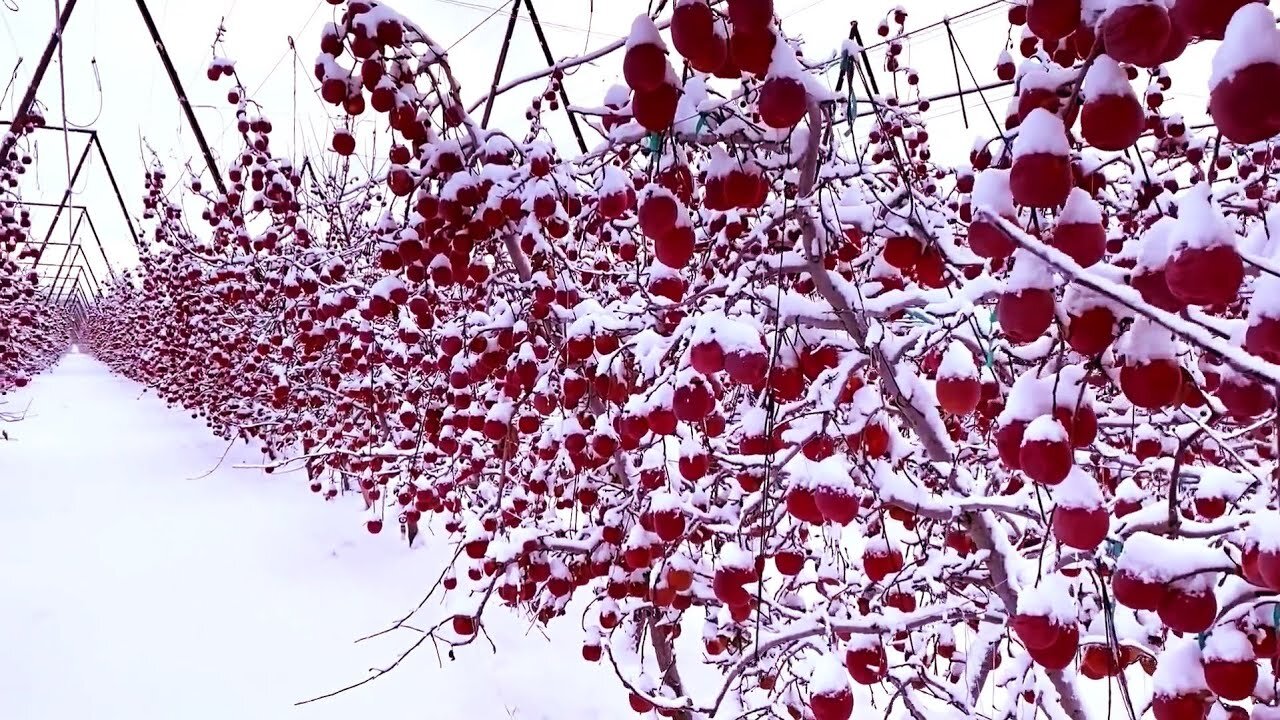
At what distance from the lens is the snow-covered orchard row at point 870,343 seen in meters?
0.98

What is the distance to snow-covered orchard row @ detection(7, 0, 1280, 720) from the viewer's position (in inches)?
38.5

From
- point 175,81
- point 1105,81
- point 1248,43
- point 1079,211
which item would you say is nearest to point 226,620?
point 175,81

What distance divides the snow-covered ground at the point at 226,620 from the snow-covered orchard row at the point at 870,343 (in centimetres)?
115

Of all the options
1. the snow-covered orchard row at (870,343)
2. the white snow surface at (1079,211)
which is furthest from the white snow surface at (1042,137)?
the white snow surface at (1079,211)

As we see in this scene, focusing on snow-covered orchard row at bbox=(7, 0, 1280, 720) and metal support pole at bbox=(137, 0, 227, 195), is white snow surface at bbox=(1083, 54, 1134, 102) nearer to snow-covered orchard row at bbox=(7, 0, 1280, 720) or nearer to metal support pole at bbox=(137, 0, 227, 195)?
snow-covered orchard row at bbox=(7, 0, 1280, 720)

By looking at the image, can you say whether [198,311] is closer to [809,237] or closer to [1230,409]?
[809,237]

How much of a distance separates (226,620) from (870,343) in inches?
223

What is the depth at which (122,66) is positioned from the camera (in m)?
11.2

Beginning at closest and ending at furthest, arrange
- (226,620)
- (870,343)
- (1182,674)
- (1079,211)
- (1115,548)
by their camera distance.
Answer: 1. (1079,211)
2. (1182,674)
3. (1115,548)
4. (870,343)
5. (226,620)

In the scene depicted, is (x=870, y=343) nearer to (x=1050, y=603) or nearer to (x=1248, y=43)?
(x=1050, y=603)

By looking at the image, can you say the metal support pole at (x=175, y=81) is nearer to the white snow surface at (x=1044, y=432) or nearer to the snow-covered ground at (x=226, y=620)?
the snow-covered ground at (x=226, y=620)

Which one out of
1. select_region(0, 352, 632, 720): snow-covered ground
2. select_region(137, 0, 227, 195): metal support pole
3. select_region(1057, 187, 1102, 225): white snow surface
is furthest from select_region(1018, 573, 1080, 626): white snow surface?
select_region(137, 0, 227, 195): metal support pole

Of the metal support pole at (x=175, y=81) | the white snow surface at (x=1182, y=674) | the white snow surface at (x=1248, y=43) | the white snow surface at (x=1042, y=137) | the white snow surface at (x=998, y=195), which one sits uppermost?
the metal support pole at (x=175, y=81)

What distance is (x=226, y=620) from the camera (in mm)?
5645
